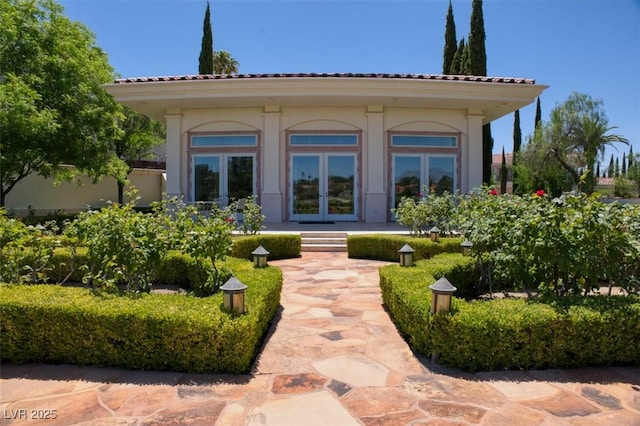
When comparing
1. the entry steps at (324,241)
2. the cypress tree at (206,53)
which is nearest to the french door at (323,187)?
the entry steps at (324,241)

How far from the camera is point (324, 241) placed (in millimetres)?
10703

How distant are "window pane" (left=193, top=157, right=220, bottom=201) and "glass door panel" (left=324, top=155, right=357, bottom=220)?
387 cm

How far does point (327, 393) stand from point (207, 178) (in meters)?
12.3

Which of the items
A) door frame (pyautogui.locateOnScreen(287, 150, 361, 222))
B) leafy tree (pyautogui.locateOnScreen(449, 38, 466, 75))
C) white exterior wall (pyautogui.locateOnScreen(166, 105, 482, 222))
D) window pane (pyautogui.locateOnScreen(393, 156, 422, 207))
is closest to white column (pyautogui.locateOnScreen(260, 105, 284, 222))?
white exterior wall (pyautogui.locateOnScreen(166, 105, 482, 222))

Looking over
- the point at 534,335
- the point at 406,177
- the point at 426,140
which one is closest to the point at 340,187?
the point at 406,177

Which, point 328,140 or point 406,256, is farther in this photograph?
point 328,140

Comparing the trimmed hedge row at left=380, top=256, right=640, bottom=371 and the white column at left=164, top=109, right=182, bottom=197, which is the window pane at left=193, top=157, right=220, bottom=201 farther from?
the trimmed hedge row at left=380, top=256, right=640, bottom=371

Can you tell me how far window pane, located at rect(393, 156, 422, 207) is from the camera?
14.2 meters

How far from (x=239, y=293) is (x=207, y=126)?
11.7 meters

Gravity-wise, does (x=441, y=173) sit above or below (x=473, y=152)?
below

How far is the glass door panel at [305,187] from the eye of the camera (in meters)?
14.1

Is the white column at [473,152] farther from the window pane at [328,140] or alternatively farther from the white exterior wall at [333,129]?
the window pane at [328,140]

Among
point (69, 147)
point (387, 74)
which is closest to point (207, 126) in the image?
point (69, 147)

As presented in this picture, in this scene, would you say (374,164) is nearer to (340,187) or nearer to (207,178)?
(340,187)
